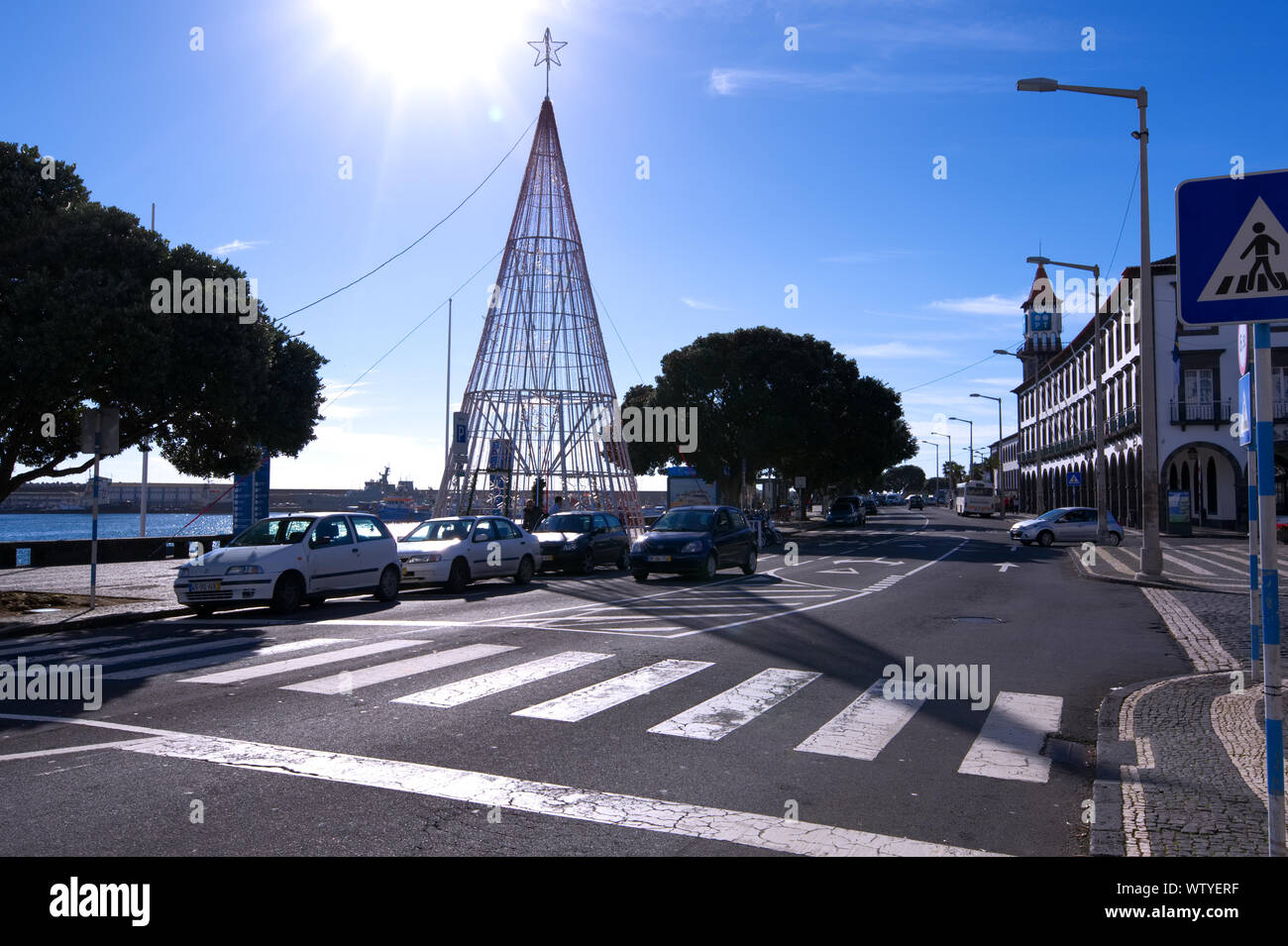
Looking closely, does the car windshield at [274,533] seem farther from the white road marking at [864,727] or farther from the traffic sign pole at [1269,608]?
the traffic sign pole at [1269,608]

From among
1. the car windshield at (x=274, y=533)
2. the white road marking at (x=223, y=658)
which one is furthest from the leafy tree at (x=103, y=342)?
the white road marking at (x=223, y=658)

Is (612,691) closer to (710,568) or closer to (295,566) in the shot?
(295,566)

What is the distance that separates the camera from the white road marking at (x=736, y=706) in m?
7.04

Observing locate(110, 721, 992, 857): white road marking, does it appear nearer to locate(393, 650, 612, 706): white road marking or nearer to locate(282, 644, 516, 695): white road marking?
locate(393, 650, 612, 706): white road marking

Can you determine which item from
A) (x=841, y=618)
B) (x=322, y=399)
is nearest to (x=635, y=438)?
(x=322, y=399)

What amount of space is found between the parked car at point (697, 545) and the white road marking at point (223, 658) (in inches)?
344

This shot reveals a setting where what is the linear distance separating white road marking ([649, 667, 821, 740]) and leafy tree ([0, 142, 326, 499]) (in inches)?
401

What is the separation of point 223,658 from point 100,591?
8631mm

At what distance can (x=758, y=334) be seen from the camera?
49.5 m

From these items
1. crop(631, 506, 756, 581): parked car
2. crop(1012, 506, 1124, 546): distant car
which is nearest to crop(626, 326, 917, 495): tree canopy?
crop(1012, 506, 1124, 546): distant car

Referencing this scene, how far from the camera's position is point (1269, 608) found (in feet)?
14.6
